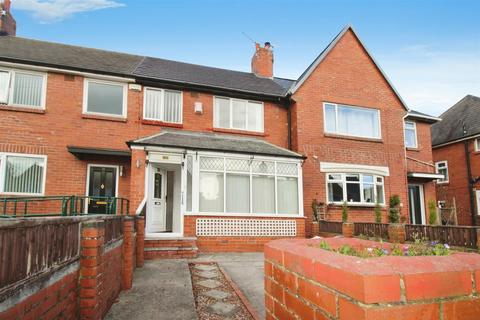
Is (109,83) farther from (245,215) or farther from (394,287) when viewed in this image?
(394,287)

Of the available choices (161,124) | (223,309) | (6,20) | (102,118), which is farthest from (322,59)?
(6,20)

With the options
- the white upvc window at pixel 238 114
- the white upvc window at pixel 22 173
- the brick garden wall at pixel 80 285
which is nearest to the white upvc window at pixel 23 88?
the white upvc window at pixel 22 173

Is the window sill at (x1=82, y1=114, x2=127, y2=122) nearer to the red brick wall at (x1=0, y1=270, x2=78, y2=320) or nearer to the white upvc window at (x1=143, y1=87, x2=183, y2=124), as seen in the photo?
the white upvc window at (x1=143, y1=87, x2=183, y2=124)

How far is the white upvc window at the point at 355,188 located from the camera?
13391 millimetres

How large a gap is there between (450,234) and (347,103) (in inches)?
290

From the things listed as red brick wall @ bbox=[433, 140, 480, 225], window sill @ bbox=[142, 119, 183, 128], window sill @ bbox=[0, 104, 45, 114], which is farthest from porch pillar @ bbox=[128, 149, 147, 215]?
red brick wall @ bbox=[433, 140, 480, 225]

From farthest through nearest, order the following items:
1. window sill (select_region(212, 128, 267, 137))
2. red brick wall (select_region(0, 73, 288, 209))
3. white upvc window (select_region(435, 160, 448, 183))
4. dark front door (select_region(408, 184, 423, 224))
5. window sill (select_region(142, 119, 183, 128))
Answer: white upvc window (select_region(435, 160, 448, 183)) → dark front door (select_region(408, 184, 423, 224)) → window sill (select_region(212, 128, 267, 137)) → window sill (select_region(142, 119, 183, 128)) → red brick wall (select_region(0, 73, 288, 209))

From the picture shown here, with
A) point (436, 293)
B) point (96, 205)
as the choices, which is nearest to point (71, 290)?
point (436, 293)

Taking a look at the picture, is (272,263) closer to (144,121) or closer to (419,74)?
(144,121)

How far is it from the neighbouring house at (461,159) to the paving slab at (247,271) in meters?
13.8

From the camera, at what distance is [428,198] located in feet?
52.4

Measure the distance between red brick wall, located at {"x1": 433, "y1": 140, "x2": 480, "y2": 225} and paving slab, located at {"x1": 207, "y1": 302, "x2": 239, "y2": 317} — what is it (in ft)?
61.9

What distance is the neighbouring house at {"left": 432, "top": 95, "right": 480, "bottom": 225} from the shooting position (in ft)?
61.4

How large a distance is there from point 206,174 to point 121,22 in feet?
35.9
